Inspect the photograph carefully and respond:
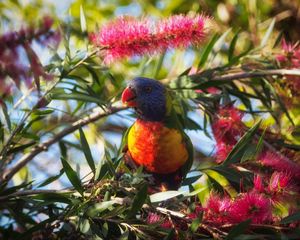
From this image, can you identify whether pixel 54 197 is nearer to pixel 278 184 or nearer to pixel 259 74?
pixel 278 184

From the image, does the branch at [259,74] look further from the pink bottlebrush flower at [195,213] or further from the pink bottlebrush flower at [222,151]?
the pink bottlebrush flower at [195,213]

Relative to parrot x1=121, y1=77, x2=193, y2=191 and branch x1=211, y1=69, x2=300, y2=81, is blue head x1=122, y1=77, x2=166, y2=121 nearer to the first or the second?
parrot x1=121, y1=77, x2=193, y2=191

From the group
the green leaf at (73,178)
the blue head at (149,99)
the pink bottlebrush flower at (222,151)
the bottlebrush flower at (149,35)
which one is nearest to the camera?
the green leaf at (73,178)

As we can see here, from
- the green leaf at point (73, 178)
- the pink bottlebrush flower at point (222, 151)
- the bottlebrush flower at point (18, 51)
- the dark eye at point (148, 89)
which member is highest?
the bottlebrush flower at point (18, 51)

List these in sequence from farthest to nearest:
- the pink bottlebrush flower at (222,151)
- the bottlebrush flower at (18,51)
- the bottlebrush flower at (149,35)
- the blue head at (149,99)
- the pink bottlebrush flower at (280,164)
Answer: the blue head at (149,99)
the pink bottlebrush flower at (222,151)
the bottlebrush flower at (149,35)
the pink bottlebrush flower at (280,164)
the bottlebrush flower at (18,51)

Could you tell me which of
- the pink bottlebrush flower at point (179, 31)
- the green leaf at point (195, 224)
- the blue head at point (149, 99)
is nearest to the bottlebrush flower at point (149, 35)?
the pink bottlebrush flower at point (179, 31)

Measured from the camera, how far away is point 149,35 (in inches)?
70.7

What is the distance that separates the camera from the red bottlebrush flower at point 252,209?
1331 millimetres

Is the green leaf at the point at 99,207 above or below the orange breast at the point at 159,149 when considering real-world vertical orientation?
above

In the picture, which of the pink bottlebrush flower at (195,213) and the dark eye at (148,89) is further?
the dark eye at (148,89)

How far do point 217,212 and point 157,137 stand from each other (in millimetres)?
873

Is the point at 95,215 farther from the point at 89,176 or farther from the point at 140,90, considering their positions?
the point at 140,90

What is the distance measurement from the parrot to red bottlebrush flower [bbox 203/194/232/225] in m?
0.72

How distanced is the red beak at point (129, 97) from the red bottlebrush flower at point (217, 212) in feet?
3.00
